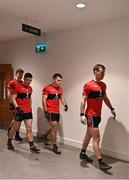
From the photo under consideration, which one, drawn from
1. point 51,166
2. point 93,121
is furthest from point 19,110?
point 93,121

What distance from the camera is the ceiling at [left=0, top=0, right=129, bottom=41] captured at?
11.2 ft

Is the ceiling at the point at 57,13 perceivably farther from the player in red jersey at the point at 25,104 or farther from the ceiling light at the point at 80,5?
the player in red jersey at the point at 25,104

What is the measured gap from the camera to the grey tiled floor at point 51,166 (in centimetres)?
340

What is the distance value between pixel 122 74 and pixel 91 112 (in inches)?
35.2

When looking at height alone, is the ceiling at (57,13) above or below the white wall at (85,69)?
above

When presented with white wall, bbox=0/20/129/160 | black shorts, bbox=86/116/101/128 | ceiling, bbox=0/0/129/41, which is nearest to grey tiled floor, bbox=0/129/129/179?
white wall, bbox=0/20/129/160

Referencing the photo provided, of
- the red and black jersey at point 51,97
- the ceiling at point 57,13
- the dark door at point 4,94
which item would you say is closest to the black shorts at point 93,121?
the red and black jersey at point 51,97

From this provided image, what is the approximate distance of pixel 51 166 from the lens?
376cm

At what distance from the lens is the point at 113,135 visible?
427cm

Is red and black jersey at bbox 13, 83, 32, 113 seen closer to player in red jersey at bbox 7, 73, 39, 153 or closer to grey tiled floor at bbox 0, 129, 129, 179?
player in red jersey at bbox 7, 73, 39, 153

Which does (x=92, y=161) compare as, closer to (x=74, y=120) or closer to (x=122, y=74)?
(x=74, y=120)

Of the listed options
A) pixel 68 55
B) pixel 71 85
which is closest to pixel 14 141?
pixel 71 85

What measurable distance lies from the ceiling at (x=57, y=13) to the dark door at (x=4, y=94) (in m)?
1.72

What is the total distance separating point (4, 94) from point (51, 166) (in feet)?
11.4
